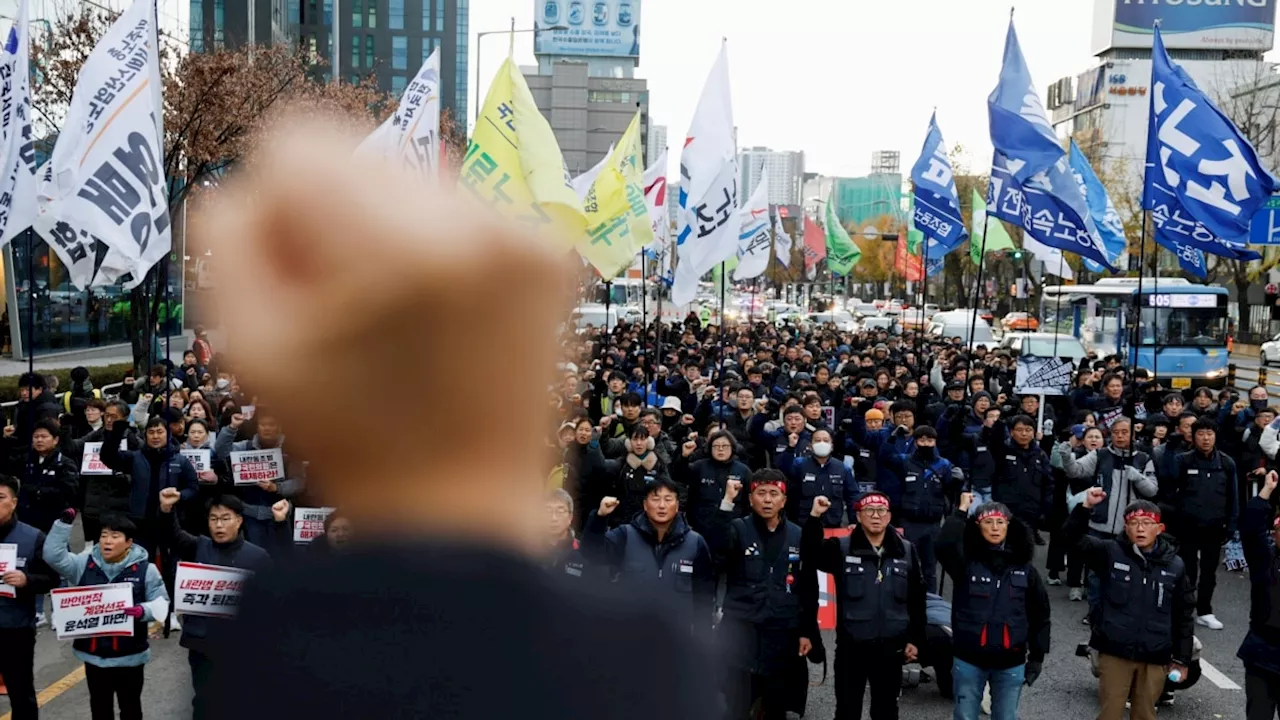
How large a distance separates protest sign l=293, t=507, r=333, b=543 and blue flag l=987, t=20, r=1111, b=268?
1104 cm

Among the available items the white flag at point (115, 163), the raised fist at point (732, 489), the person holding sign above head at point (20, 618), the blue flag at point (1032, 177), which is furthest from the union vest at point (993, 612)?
the blue flag at point (1032, 177)

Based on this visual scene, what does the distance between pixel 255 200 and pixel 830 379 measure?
16.9m

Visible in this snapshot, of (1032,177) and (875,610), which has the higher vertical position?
(1032,177)

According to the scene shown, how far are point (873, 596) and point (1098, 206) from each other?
15.3 metres

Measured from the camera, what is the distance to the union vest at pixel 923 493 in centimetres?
985

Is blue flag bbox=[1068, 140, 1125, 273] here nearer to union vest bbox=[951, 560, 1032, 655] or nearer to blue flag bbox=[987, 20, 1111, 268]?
blue flag bbox=[987, 20, 1111, 268]

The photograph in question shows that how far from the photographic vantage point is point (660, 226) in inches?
923

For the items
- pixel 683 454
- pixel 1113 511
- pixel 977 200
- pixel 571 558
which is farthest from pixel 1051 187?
pixel 977 200

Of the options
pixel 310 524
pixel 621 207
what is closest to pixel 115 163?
pixel 310 524

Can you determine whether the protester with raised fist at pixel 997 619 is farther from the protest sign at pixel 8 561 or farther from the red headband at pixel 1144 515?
the protest sign at pixel 8 561

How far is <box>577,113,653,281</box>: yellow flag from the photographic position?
14.4 m

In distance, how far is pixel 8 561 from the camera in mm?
6375

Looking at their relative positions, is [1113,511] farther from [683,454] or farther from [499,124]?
[499,124]

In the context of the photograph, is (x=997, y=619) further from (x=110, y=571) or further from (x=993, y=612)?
(x=110, y=571)
